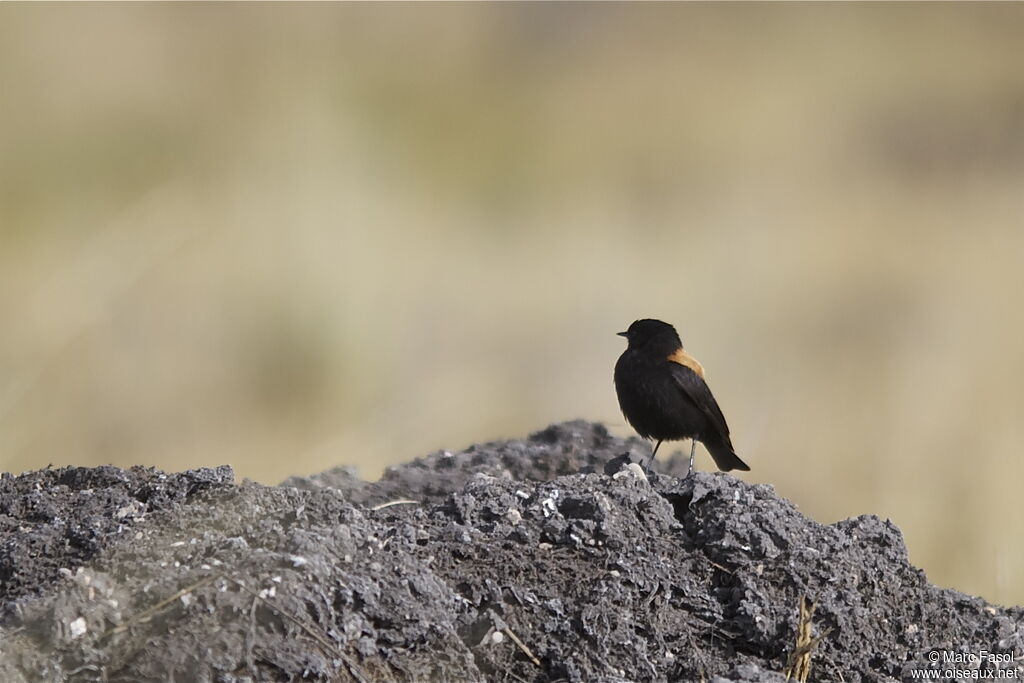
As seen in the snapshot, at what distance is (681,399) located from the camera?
5770 millimetres

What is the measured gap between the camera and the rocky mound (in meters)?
2.42

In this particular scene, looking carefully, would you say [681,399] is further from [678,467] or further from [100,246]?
[100,246]

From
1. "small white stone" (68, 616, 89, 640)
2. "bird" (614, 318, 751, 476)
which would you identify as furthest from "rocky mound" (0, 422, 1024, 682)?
"bird" (614, 318, 751, 476)

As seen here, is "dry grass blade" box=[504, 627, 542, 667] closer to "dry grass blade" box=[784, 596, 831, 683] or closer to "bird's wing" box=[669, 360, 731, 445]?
"dry grass blade" box=[784, 596, 831, 683]

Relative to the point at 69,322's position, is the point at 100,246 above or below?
above

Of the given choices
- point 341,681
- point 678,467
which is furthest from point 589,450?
point 341,681

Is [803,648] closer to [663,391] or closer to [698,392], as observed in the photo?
[663,391]

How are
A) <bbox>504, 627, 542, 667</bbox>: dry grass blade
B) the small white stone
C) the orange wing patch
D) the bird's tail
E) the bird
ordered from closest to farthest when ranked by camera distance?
the small white stone → <bbox>504, 627, 542, 667</bbox>: dry grass blade → the bird → the orange wing patch → the bird's tail

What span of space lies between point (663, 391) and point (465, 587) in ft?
10.0

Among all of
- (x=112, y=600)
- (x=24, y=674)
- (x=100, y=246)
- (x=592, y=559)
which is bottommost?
(x=24, y=674)

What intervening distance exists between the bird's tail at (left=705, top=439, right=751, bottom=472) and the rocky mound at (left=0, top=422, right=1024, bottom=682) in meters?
2.55

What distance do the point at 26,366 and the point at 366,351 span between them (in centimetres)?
243

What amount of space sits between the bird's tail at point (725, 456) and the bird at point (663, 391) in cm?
3

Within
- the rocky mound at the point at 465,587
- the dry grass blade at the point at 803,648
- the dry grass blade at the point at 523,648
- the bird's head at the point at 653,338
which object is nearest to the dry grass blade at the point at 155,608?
the rocky mound at the point at 465,587
